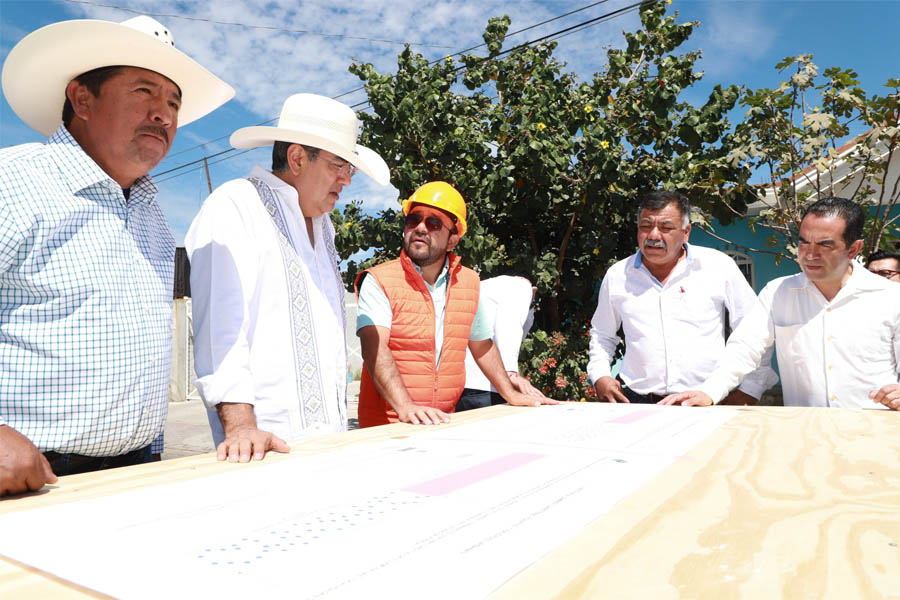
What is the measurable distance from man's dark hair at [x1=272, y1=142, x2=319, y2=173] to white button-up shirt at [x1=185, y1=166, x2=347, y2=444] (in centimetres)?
9

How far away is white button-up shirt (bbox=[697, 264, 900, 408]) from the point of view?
262cm

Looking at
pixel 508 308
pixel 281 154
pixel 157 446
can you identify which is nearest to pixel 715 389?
pixel 508 308

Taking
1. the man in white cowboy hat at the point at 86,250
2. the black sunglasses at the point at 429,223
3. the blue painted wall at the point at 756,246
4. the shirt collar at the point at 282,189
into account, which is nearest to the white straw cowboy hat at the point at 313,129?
the shirt collar at the point at 282,189

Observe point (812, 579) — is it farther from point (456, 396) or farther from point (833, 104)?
point (833, 104)

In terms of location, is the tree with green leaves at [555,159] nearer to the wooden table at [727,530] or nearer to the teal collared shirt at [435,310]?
the teal collared shirt at [435,310]

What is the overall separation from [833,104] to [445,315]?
439 centimetres

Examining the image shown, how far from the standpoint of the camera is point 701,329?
10.6ft

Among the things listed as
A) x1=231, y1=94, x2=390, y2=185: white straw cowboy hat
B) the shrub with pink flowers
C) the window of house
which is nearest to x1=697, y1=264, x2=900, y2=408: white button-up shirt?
x1=231, y1=94, x2=390, y2=185: white straw cowboy hat

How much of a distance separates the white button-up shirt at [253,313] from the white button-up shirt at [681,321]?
173 cm

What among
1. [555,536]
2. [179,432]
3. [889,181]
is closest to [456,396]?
[555,536]

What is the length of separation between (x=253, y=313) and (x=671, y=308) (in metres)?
2.22

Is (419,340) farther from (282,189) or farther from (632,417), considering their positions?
(632,417)

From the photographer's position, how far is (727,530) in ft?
2.90

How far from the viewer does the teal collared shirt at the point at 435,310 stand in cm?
272
